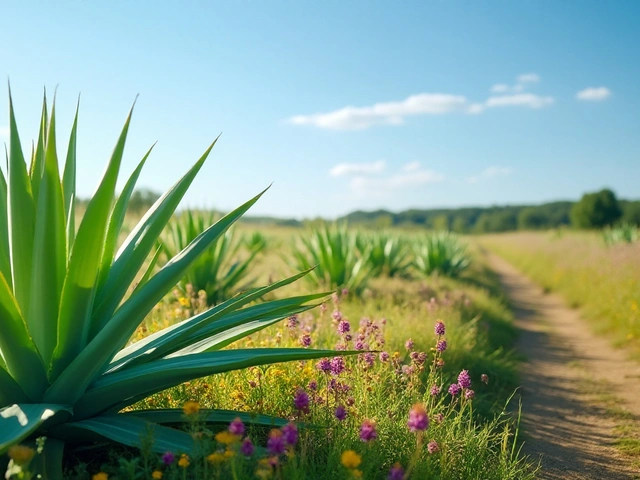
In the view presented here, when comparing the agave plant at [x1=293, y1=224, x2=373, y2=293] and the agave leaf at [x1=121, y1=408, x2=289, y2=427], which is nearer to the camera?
the agave leaf at [x1=121, y1=408, x2=289, y2=427]

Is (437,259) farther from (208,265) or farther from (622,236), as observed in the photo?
(622,236)

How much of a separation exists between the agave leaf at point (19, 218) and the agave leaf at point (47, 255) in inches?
5.0

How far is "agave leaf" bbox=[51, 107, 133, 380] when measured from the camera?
8.73 ft

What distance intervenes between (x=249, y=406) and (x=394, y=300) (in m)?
5.85

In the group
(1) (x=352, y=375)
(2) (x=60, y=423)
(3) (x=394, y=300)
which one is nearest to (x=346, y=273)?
(3) (x=394, y=300)

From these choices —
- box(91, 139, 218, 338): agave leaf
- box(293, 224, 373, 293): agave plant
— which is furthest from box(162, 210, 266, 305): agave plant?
box(91, 139, 218, 338): agave leaf

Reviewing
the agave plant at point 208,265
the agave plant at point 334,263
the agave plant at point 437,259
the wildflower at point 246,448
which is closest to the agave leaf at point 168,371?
the wildflower at point 246,448

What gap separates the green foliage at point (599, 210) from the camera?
4575cm

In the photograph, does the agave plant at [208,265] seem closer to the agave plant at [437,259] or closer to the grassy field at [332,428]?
the grassy field at [332,428]

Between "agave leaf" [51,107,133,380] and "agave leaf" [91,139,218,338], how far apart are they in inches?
11.4

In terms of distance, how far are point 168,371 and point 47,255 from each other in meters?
0.73

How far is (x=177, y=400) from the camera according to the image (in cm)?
354

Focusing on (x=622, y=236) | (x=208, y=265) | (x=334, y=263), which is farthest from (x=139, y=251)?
(x=622, y=236)

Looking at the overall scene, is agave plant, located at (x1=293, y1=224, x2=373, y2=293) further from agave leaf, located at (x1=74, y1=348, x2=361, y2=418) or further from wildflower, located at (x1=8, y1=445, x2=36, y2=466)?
wildflower, located at (x1=8, y1=445, x2=36, y2=466)
